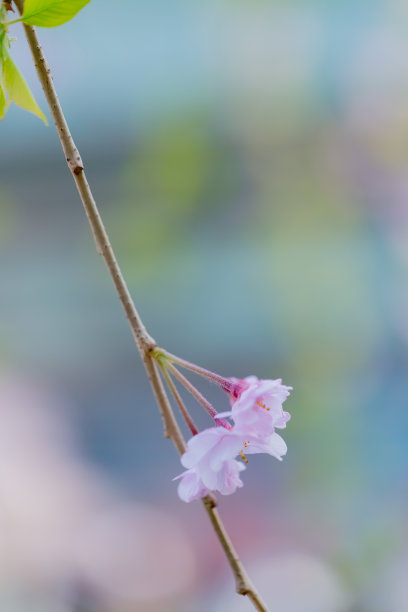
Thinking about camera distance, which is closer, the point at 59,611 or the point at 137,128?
the point at 59,611

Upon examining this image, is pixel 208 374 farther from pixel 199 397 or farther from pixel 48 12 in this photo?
pixel 48 12

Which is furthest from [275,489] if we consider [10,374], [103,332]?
[10,374]

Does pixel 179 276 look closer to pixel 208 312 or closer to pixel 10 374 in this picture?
pixel 208 312

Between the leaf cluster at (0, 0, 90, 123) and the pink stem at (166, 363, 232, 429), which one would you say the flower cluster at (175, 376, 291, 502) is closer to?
the pink stem at (166, 363, 232, 429)

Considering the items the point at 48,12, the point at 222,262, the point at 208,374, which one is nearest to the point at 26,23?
the point at 48,12

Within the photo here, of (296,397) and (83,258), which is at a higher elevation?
(83,258)

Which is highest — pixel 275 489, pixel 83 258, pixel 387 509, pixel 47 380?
pixel 83 258
